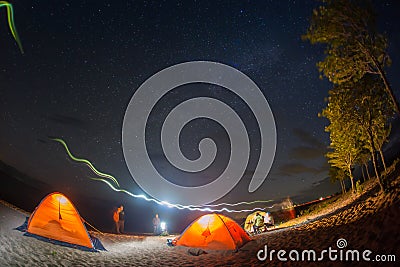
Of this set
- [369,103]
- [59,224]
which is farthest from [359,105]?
[59,224]

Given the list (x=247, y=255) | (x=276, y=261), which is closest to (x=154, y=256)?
(x=247, y=255)

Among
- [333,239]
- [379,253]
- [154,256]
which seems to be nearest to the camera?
[379,253]

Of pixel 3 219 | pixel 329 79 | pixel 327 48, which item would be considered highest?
pixel 327 48

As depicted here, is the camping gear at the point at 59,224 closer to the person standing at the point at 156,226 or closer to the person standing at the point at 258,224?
the person standing at the point at 156,226

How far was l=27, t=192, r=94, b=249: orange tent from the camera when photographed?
1072 cm

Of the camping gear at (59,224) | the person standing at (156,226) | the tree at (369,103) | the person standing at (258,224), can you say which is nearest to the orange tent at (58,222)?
the camping gear at (59,224)

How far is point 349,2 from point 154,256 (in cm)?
1549

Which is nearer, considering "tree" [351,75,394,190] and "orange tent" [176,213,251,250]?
"orange tent" [176,213,251,250]

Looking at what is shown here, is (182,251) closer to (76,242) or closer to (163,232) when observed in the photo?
(76,242)

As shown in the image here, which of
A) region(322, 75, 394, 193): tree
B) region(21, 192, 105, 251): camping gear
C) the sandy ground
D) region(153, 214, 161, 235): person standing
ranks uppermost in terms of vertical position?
region(322, 75, 394, 193): tree

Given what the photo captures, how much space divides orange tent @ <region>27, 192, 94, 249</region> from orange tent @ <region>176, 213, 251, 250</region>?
5.26 m

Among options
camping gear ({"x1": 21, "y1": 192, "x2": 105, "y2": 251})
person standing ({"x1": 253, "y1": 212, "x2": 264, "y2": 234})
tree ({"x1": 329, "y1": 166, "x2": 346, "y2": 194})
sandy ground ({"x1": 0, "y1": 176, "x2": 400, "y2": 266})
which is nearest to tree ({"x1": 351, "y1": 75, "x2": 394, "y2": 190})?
sandy ground ({"x1": 0, "y1": 176, "x2": 400, "y2": 266})

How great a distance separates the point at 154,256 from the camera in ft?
37.6

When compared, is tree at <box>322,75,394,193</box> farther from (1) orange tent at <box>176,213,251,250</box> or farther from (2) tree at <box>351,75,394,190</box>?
(1) orange tent at <box>176,213,251,250</box>
